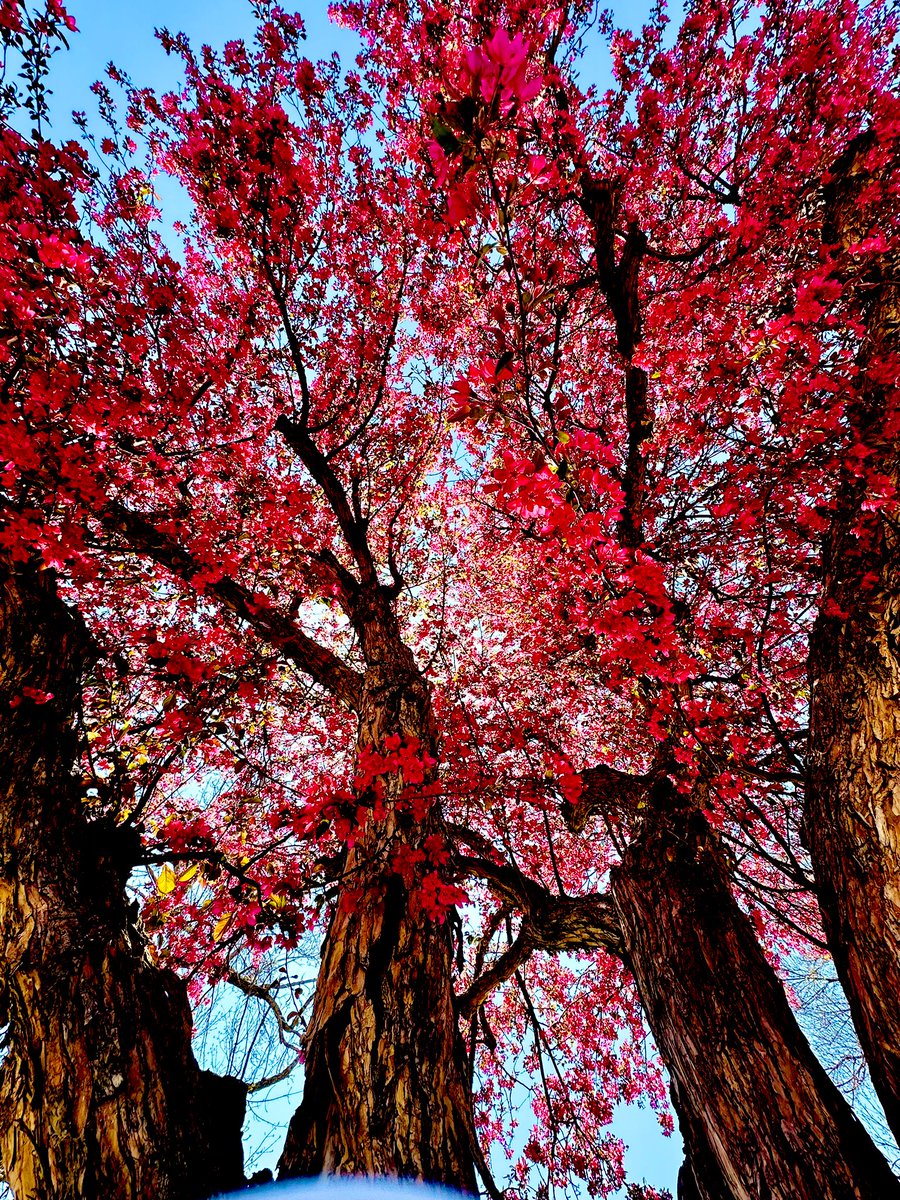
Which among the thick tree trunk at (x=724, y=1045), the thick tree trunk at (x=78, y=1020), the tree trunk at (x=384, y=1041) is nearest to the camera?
the thick tree trunk at (x=78, y=1020)

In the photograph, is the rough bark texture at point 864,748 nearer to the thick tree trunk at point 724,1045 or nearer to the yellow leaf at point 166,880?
the thick tree trunk at point 724,1045

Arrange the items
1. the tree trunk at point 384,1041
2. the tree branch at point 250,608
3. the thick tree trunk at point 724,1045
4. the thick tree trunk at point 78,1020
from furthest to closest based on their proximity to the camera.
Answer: the tree branch at point 250,608 < the thick tree trunk at point 724,1045 < the tree trunk at point 384,1041 < the thick tree trunk at point 78,1020

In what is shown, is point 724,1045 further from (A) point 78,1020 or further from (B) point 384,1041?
(A) point 78,1020

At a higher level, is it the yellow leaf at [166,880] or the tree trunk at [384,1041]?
the yellow leaf at [166,880]

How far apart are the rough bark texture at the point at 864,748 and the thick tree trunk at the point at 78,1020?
323cm

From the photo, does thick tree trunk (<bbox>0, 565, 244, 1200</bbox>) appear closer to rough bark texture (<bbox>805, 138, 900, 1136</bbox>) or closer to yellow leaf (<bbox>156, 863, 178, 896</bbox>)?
yellow leaf (<bbox>156, 863, 178, 896</bbox>)

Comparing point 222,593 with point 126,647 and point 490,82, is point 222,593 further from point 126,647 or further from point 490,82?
point 490,82

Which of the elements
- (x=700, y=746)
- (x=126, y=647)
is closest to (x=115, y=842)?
(x=700, y=746)

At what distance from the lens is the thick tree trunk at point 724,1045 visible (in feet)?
9.76

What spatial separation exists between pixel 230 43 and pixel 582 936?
1075 cm

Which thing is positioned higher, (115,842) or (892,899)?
(115,842)

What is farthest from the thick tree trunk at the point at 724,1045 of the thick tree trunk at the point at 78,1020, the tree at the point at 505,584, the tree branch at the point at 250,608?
the tree branch at the point at 250,608

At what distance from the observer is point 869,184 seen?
525cm

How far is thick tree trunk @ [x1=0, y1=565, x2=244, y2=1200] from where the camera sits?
1.90m
